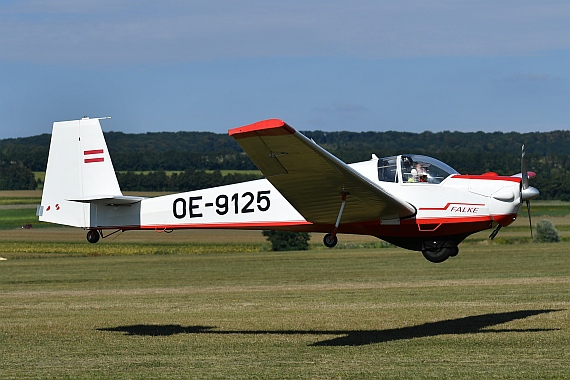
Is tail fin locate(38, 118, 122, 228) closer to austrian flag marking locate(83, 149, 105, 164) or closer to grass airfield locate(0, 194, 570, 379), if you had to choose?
austrian flag marking locate(83, 149, 105, 164)

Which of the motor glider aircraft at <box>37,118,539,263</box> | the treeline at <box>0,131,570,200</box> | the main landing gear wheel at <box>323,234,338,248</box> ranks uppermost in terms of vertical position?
the treeline at <box>0,131,570,200</box>

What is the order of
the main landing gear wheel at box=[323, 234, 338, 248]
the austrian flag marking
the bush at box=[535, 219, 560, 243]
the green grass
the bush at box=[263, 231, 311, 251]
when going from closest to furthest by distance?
the green grass < the main landing gear wheel at box=[323, 234, 338, 248] < the austrian flag marking < the bush at box=[535, 219, 560, 243] < the bush at box=[263, 231, 311, 251]

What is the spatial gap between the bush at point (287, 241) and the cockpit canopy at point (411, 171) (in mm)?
Result: 48718

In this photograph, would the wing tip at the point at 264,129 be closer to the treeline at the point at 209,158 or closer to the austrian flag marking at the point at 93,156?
the austrian flag marking at the point at 93,156

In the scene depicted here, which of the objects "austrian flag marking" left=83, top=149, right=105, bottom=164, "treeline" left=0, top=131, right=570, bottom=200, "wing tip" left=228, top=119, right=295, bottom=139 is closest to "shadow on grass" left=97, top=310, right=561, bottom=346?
"austrian flag marking" left=83, top=149, right=105, bottom=164

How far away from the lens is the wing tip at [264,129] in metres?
12.9

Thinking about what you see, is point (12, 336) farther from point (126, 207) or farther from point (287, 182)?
point (287, 182)

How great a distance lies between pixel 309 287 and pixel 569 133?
165621mm

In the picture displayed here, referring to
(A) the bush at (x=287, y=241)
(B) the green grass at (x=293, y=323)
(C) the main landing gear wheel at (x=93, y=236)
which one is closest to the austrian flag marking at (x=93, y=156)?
(C) the main landing gear wheel at (x=93, y=236)

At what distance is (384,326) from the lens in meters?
19.8

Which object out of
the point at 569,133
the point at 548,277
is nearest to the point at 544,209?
the point at 548,277

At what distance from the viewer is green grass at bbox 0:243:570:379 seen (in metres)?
14.0

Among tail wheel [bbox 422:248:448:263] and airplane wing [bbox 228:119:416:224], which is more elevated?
airplane wing [bbox 228:119:416:224]

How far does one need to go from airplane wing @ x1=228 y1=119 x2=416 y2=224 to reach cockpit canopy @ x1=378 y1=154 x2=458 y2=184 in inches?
24.6
